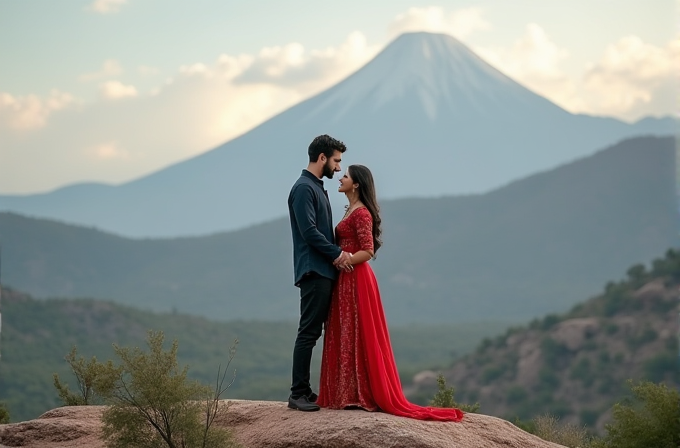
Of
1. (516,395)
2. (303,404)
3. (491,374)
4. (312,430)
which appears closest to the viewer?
(312,430)

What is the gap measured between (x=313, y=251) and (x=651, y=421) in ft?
15.7

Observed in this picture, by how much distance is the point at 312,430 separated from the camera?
10102mm

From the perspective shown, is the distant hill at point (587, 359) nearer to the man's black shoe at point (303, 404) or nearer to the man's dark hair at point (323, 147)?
the man's black shoe at point (303, 404)

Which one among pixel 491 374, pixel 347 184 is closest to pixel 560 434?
pixel 347 184

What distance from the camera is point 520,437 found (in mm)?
11281

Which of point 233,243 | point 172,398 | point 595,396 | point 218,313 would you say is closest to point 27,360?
point 595,396

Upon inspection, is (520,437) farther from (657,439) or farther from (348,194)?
(348,194)

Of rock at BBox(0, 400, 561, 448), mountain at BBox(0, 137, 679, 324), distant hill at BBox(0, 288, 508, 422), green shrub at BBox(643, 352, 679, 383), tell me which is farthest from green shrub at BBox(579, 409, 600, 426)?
mountain at BBox(0, 137, 679, 324)

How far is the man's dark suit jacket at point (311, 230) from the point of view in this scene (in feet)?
34.0

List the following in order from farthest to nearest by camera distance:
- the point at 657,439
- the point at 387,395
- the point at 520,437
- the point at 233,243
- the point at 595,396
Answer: the point at 233,243, the point at 595,396, the point at 657,439, the point at 520,437, the point at 387,395

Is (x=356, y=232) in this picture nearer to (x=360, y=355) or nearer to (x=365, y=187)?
A: (x=365, y=187)

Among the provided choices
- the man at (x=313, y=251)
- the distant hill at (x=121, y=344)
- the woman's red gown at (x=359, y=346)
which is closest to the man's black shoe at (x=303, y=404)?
the man at (x=313, y=251)

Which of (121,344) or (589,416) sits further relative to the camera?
(121,344)

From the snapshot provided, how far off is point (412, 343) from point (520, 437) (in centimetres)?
7647
